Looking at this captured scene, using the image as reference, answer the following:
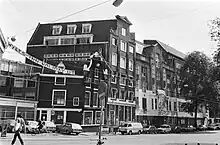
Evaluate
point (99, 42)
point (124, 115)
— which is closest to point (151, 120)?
point (124, 115)

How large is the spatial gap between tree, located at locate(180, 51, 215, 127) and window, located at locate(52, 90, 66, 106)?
28895 millimetres

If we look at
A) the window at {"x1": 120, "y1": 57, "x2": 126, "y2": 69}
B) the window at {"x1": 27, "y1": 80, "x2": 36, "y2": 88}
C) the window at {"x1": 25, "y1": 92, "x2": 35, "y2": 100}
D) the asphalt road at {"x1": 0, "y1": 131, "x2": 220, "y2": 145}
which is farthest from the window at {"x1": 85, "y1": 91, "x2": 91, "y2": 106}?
the asphalt road at {"x1": 0, "y1": 131, "x2": 220, "y2": 145}

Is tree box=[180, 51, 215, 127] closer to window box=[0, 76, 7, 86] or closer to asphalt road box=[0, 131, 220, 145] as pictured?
asphalt road box=[0, 131, 220, 145]

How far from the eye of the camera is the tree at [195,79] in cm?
6097

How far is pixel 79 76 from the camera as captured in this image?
147ft

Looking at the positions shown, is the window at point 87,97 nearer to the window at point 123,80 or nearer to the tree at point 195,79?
the window at point 123,80

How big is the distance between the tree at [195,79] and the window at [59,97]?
28895 millimetres

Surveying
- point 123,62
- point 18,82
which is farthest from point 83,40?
point 18,82

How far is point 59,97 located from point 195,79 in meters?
31.8

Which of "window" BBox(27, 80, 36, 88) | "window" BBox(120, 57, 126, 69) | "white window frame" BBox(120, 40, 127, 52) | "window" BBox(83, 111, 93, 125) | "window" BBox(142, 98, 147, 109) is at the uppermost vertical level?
"white window frame" BBox(120, 40, 127, 52)

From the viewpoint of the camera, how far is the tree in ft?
200

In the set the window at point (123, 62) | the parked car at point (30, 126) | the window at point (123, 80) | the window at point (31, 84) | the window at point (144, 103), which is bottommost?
the parked car at point (30, 126)

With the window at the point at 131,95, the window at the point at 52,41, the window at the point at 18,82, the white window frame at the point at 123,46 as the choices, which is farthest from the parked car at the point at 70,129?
the window at the point at 52,41

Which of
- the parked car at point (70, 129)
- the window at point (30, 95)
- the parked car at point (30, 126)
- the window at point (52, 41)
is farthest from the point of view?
the window at point (52, 41)
